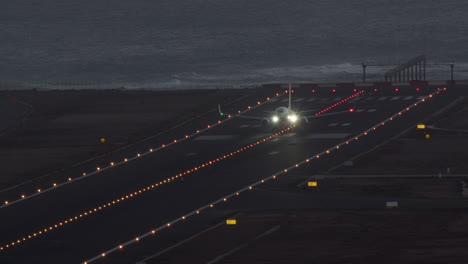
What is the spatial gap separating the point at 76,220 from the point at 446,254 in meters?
30.7

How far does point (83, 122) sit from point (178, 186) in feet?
163

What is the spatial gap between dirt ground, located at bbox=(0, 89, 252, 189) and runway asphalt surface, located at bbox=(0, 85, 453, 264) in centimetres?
439

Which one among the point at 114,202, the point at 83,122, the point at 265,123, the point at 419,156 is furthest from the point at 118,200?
the point at 83,122

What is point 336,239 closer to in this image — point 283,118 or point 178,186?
point 178,186

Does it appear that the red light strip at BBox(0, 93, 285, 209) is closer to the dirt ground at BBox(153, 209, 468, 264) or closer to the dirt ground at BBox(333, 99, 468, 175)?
the dirt ground at BBox(153, 209, 468, 264)

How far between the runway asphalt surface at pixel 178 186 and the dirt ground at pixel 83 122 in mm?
4387

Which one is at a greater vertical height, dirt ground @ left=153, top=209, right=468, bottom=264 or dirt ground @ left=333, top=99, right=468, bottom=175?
dirt ground @ left=333, top=99, right=468, bottom=175

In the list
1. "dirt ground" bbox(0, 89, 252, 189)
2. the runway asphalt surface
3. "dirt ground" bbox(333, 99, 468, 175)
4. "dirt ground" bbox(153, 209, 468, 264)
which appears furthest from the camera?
"dirt ground" bbox(0, 89, 252, 189)

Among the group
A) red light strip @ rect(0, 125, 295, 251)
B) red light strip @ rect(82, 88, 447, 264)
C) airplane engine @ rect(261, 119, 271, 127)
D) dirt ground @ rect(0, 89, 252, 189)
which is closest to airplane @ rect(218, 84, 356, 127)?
airplane engine @ rect(261, 119, 271, 127)

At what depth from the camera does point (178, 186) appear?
361 ft

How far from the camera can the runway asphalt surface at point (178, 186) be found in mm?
89000

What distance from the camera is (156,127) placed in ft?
490

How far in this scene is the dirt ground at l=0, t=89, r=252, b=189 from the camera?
424 feet

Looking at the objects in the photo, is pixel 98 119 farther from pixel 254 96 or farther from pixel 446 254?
pixel 446 254
